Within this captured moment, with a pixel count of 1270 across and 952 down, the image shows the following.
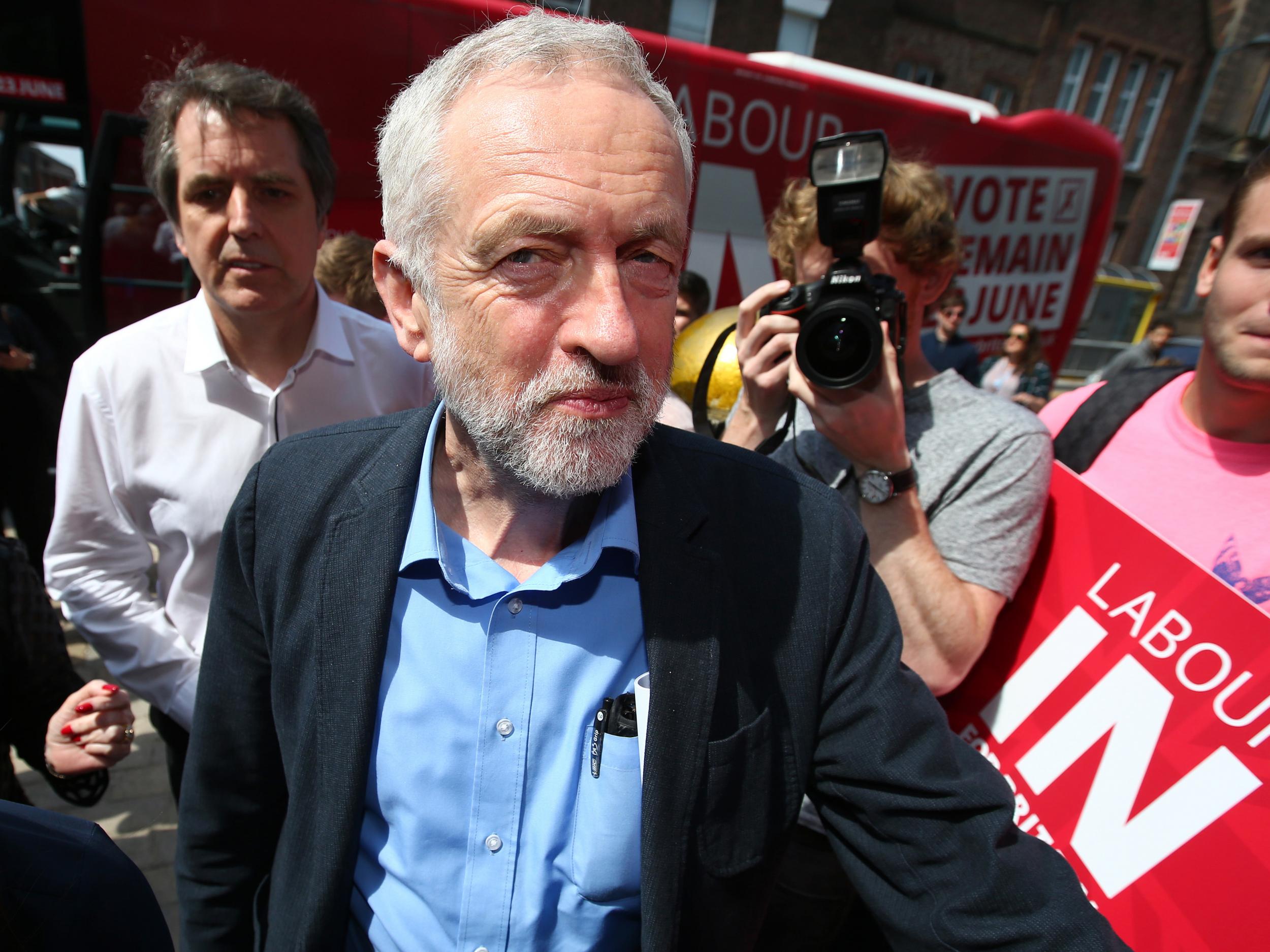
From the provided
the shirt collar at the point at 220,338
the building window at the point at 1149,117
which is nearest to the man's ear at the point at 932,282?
the shirt collar at the point at 220,338

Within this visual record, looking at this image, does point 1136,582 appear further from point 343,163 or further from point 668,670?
point 343,163

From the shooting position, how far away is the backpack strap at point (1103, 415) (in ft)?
4.93

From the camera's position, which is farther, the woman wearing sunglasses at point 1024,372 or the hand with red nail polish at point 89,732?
the woman wearing sunglasses at point 1024,372

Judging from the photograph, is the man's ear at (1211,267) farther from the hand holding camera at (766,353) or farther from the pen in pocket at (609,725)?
the pen in pocket at (609,725)

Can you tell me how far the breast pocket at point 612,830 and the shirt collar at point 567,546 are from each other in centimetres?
23

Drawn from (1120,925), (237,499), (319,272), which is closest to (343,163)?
(319,272)

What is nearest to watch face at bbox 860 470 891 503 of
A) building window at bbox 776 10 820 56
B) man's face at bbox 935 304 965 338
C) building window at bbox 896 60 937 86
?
man's face at bbox 935 304 965 338

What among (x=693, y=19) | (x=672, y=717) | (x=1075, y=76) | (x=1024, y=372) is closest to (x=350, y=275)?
(x=672, y=717)

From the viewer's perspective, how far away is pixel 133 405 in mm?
1612

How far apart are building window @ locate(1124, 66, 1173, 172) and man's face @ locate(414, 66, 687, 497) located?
2210 centimetres

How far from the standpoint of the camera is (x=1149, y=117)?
1773cm

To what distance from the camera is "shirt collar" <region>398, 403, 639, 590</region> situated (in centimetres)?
102

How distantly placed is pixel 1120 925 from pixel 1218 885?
0.57ft

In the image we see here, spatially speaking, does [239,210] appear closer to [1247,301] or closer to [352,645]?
[352,645]
